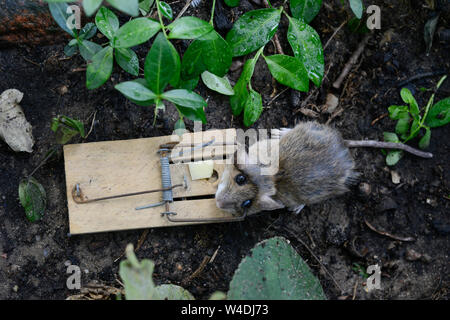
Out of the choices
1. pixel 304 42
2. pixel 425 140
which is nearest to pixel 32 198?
pixel 304 42

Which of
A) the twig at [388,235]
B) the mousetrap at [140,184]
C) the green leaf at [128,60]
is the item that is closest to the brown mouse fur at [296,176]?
the mousetrap at [140,184]

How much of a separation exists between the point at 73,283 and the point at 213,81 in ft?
5.56

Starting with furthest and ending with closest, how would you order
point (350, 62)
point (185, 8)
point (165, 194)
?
point (350, 62)
point (185, 8)
point (165, 194)

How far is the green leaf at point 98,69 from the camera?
2818 millimetres

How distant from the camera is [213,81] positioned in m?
3.30

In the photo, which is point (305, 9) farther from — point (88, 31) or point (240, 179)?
point (88, 31)

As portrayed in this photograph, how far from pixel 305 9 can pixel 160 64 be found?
1.26 metres

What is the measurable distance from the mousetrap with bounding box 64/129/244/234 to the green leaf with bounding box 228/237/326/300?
1.08 feet

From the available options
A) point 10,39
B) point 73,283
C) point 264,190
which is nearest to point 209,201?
point 264,190

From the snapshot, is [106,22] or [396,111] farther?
[396,111]

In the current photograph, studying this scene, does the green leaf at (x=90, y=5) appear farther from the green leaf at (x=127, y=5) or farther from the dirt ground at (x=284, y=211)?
the dirt ground at (x=284, y=211)

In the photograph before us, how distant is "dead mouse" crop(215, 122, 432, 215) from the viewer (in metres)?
3.18

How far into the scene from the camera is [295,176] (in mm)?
3219

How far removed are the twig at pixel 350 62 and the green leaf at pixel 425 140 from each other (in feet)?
2.41
